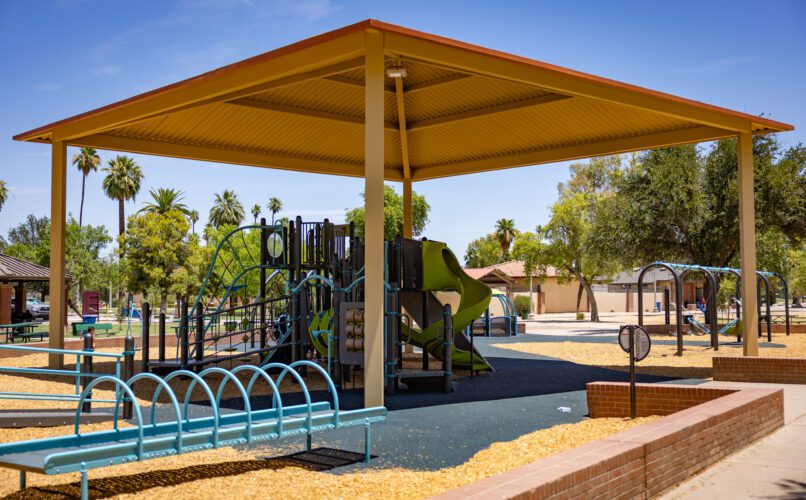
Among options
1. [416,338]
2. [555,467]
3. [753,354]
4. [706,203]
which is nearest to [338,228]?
[416,338]

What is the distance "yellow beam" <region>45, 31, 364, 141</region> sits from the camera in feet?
36.9

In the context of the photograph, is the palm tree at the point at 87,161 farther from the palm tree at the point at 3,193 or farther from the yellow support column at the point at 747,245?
the yellow support column at the point at 747,245

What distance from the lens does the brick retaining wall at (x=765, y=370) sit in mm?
14102

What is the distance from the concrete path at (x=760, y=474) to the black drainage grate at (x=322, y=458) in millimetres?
3180

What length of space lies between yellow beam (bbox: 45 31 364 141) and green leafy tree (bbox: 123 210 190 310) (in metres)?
37.1

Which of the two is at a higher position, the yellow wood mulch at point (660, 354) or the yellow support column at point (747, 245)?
the yellow support column at point (747, 245)

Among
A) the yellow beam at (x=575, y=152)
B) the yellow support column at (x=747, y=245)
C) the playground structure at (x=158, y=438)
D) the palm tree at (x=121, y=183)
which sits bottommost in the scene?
the playground structure at (x=158, y=438)

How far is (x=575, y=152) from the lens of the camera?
19.1m

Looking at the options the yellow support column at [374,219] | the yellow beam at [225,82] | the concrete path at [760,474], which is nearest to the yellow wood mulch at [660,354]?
the concrete path at [760,474]

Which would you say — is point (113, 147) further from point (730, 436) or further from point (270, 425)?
point (730, 436)

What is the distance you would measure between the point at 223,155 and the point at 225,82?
6.94 m

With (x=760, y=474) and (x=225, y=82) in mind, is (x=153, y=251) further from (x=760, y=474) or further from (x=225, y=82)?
(x=760, y=474)

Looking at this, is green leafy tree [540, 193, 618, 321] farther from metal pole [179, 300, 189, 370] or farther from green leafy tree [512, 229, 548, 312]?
metal pole [179, 300, 189, 370]

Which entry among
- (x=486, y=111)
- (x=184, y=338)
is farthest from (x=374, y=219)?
(x=486, y=111)
